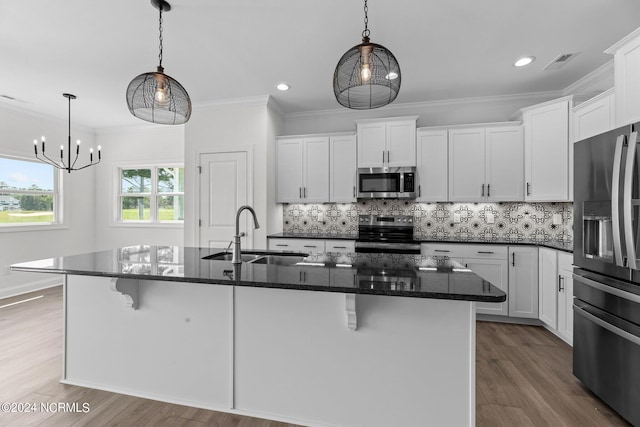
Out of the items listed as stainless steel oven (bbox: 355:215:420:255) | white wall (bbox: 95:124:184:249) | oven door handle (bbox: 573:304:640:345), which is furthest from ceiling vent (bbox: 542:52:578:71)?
white wall (bbox: 95:124:184:249)

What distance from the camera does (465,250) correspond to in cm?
369

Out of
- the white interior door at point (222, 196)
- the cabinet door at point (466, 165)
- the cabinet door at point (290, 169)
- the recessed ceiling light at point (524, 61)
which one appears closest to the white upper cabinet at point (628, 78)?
the recessed ceiling light at point (524, 61)

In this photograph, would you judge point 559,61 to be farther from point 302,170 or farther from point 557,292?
point 302,170

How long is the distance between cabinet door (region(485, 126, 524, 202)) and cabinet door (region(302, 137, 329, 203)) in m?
2.05

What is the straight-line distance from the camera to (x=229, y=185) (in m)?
4.38

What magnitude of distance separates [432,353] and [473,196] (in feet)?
9.10

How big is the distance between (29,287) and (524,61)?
23.8ft

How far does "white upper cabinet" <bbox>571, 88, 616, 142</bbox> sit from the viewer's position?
2.67 m

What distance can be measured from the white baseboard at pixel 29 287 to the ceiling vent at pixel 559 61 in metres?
7.47

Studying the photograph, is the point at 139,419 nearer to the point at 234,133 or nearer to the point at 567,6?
the point at 234,133

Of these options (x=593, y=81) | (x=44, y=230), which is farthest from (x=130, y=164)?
(x=593, y=81)

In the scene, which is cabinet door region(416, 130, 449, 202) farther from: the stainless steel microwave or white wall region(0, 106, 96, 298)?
white wall region(0, 106, 96, 298)

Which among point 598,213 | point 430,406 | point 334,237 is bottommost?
point 430,406

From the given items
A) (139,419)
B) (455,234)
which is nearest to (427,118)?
(455,234)
